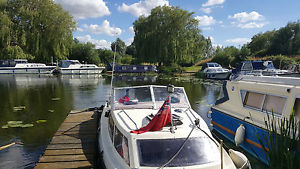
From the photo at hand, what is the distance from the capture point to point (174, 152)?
448 cm

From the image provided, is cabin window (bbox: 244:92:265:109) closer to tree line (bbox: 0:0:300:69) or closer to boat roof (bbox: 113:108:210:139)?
boat roof (bbox: 113:108:210:139)

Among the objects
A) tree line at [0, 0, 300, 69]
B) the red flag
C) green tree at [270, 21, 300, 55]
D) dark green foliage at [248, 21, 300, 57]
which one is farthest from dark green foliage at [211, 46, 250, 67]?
the red flag

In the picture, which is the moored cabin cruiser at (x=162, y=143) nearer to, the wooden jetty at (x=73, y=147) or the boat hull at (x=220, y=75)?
the wooden jetty at (x=73, y=147)

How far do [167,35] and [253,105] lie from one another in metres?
35.8

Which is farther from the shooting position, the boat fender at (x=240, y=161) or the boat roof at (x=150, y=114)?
the boat fender at (x=240, y=161)

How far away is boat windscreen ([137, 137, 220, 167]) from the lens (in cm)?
432

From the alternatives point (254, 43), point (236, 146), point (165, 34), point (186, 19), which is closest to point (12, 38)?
point (165, 34)

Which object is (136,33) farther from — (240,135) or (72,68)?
(240,135)

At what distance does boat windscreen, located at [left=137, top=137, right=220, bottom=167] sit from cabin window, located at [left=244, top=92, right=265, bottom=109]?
4689mm

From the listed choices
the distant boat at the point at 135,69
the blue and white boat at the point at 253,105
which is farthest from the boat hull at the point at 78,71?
the blue and white boat at the point at 253,105

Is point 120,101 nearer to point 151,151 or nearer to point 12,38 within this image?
point 151,151

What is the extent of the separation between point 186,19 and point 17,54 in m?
36.3

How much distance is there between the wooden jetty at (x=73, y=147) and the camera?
6.07 metres

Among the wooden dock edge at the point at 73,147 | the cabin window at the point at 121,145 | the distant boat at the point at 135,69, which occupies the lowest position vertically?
the wooden dock edge at the point at 73,147
